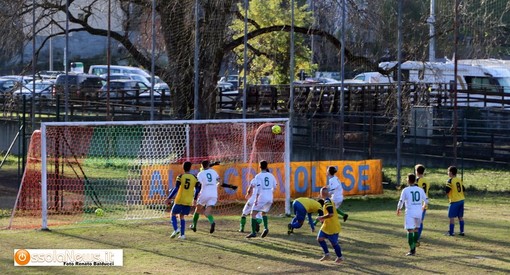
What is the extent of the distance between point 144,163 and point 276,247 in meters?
7.95

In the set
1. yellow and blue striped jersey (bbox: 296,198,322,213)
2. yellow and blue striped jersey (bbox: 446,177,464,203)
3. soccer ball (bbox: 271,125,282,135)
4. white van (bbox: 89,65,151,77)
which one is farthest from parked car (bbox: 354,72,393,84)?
yellow and blue striped jersey (bbox: 296,198,322,213)

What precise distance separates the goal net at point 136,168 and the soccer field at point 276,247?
146 cm

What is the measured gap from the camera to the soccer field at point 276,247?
15125 mm

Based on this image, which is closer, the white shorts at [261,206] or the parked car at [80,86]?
the white shorts at [261,206]

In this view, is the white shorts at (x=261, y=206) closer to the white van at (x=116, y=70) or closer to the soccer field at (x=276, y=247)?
the soccer field at (x=276, y=247)

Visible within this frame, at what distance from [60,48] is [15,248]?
153 ft

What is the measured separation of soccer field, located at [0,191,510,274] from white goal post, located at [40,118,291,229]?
61.6 inches

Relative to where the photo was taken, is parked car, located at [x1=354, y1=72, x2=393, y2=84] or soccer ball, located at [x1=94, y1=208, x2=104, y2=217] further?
parked car, located at [x1=354, y1=72, x2=393, y2=84]

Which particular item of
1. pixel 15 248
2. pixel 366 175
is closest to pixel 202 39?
pixel 366 175

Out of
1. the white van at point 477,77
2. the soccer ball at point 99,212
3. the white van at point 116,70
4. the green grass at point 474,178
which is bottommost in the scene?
the soccer ball at point 99,212

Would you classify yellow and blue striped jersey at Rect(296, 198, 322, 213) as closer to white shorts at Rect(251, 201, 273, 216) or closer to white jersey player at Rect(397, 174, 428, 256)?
white shorts at Rect(251, 201, 273, 216)

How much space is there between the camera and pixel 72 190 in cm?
2273

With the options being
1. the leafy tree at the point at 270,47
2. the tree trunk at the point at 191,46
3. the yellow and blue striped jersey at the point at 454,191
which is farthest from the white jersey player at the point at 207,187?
the leafy tree at the point at 270,47

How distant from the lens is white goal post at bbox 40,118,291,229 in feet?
71.3
